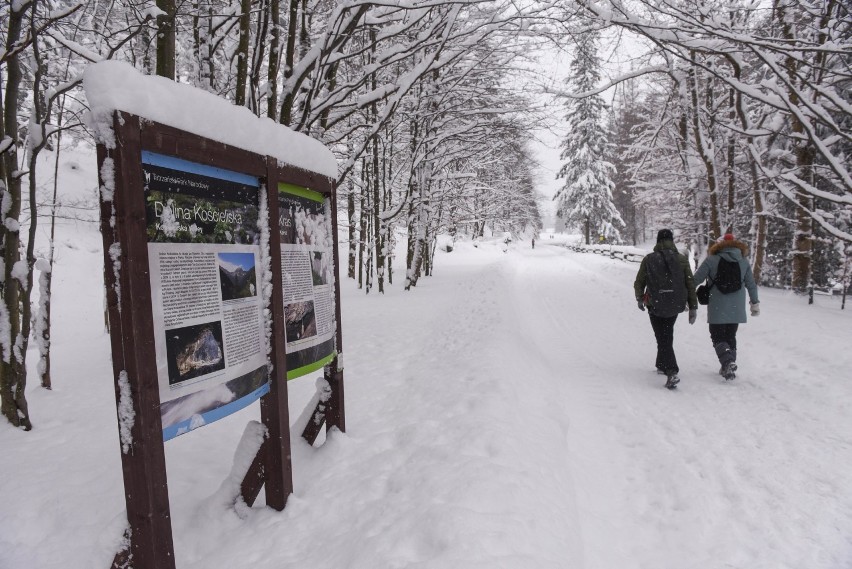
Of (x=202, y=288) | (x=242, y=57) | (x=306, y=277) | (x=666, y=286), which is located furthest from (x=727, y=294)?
(x=242, y=57)

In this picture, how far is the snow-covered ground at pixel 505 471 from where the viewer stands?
8.68ft

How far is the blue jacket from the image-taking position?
5.73 meters

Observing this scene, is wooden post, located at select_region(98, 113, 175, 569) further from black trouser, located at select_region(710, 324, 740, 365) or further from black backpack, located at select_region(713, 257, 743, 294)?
black backpack, located at select_region(713, 257, 743, 294)

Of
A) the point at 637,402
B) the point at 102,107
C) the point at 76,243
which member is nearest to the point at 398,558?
the point at 102,107

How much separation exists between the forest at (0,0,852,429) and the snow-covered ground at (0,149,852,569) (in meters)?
1.96

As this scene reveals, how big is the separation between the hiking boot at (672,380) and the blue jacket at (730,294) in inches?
38.8

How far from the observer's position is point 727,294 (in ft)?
19.0

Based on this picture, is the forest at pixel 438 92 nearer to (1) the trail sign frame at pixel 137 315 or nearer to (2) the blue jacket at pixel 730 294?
(1) the trail sign frame at pixel 137 315

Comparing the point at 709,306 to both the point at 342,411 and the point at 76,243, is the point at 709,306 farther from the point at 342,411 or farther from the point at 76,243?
the point at 76,243

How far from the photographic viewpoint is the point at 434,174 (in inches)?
575

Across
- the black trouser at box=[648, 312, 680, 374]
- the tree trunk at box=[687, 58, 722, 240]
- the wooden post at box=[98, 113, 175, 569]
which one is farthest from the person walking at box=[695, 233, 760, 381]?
the tree trunk at box=[687, 58, 722, 240]

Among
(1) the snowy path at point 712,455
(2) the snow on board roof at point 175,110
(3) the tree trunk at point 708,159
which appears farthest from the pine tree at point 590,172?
(2) the snow on board roof at point 175,110

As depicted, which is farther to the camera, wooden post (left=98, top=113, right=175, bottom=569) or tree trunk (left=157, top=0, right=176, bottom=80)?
tree trunk (left=157, top=0, right=176, bottom=80)

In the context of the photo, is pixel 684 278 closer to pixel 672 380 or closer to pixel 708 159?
pixel 672 380
